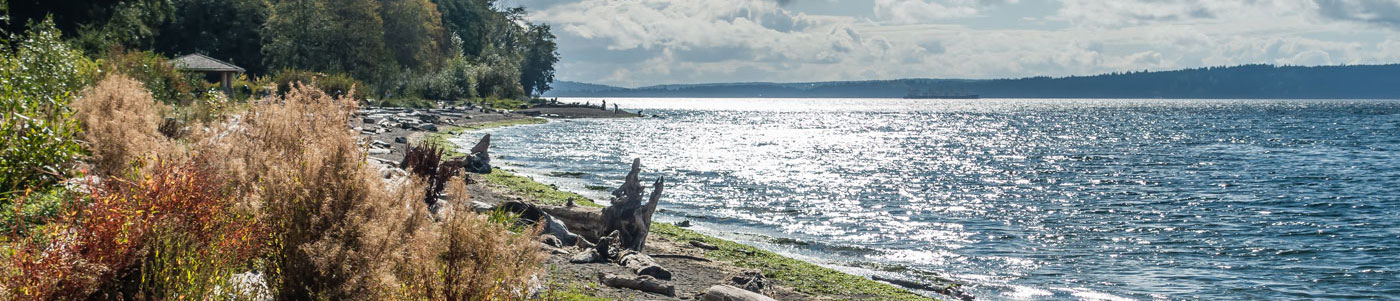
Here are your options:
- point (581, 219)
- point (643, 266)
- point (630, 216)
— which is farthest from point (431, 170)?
point (643, 266)

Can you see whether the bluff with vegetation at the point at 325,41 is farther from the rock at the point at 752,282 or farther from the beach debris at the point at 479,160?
the rock at the point at 752,282

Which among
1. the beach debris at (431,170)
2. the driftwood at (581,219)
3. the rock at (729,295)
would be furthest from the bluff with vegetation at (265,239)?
the driftwood at (581,219)

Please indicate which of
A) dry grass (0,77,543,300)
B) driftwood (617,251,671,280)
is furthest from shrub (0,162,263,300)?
driftwood (617,251,671,280)

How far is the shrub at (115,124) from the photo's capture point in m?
9.73

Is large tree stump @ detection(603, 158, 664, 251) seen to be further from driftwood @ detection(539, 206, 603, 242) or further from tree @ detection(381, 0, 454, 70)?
tree @ detection(381, 0, 454, 70)

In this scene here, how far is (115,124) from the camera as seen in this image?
9.59 meters

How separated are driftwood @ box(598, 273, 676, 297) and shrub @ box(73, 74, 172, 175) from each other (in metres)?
5.72

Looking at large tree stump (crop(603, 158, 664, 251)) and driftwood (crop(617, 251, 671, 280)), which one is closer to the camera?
driftwood (crop(617, 251, 671, 280))

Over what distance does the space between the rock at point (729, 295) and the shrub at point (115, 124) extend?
6545 mm

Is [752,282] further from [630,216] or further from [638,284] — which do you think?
[630,216]

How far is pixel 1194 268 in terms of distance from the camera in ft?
63.0

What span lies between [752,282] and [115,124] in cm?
850

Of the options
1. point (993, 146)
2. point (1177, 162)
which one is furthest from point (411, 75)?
point (1177, 162)

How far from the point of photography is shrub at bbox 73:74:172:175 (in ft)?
31.9
